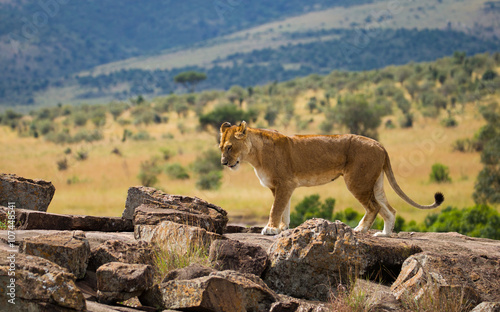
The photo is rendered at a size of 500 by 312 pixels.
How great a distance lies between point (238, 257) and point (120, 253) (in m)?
1.60

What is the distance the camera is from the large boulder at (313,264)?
31.0 feet

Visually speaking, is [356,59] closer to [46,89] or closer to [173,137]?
[46,89]

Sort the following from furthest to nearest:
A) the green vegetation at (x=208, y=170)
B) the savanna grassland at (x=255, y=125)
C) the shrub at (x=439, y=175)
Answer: the green vegetation at (x=208, y=170) → the shrub at (x=439, y=175) → the savanna grassland at (x=255, y=125)

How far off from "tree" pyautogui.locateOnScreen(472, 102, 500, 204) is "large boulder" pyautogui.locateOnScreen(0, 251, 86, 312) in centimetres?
2810

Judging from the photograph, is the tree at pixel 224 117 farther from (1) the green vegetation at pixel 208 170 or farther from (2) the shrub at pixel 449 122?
(2) the shrub at pixel 449 122

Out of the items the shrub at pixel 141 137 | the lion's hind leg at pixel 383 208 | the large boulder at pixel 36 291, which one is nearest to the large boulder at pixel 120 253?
the large boulder at pixel 36 291

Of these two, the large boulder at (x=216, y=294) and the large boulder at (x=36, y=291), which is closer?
the large boulder at (x=36, y=291)

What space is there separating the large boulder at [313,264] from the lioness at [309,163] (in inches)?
67.7

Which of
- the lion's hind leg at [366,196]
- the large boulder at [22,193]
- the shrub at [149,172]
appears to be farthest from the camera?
the shrub at [149,172]

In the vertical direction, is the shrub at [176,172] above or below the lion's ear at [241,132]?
below

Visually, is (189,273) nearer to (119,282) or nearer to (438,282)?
(119,282)

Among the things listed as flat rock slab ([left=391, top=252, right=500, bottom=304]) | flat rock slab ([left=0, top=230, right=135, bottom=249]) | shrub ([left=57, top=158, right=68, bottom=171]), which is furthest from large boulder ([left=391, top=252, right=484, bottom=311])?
shrub ([left=57, top=158, right=68, bottom=171])

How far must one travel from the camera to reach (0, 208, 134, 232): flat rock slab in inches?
437

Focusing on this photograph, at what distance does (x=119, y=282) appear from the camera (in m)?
8.27
